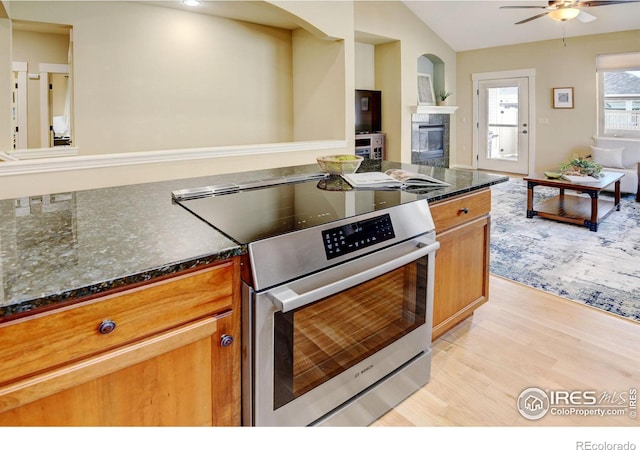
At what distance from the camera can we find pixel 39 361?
0.85 meters

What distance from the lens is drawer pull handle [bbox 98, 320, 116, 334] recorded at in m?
0.92

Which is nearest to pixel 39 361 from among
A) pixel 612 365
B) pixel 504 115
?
pixel 612 365

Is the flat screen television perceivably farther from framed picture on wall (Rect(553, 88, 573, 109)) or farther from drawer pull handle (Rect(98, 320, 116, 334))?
drawer pull handle (Rect(98, 320, 116, 334))

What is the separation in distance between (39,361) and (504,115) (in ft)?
29.7

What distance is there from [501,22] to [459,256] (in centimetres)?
664

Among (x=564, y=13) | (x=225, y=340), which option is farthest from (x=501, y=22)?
(x=225, y=340)

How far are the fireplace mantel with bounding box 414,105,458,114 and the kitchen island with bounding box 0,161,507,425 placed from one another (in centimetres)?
654

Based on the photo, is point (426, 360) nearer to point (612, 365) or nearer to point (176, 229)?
point (612, 365)

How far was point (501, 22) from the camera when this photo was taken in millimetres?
7027

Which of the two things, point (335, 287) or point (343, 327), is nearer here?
point (335, 287)

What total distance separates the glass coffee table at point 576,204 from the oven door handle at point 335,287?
370 cm

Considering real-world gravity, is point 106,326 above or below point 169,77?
below

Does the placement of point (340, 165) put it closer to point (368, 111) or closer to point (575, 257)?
point (575, 257)

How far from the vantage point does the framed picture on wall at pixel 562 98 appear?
24.1 feet
